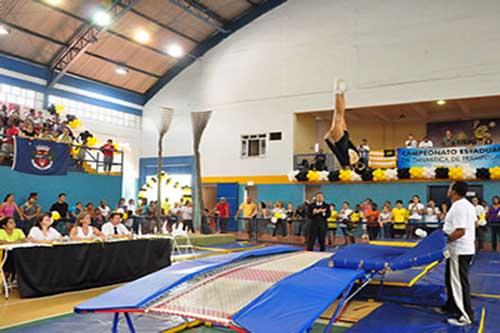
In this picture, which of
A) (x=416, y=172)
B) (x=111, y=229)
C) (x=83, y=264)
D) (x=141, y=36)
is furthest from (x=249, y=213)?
(x=141, y=36)

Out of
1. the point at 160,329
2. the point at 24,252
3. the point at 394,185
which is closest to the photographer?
the point at 160,329

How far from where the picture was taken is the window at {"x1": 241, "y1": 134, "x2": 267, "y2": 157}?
61.1 ft

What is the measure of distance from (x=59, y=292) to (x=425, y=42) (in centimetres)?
1416

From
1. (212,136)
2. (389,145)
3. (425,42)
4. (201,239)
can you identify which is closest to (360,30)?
(425,42)

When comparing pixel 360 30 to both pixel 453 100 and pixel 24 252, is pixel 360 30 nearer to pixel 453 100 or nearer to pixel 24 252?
pixel 453 100

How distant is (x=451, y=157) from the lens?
13711mm

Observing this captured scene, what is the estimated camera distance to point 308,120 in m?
18.8

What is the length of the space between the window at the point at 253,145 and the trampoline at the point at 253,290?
13600mm

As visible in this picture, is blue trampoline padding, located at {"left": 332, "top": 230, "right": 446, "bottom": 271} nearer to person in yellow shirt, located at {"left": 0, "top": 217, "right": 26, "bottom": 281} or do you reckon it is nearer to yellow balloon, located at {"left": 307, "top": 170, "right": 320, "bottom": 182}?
person in yellow shirt, located at {"left": 0, "top": 217, "right": 26, "bottom": 281}

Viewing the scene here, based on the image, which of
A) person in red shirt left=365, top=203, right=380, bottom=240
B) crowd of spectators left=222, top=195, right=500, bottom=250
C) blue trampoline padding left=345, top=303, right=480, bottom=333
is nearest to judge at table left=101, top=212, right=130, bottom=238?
crowd of spectators left=222, top=195, right=500, bottom=250

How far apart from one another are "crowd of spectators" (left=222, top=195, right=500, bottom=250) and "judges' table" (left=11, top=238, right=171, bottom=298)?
11.4 feet

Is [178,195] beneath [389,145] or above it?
beneath

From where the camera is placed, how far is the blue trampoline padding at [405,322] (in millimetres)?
4609

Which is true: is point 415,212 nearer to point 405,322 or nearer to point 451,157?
point 451,157
